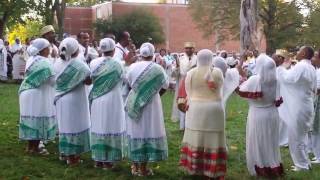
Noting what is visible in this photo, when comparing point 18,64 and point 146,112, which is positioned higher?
point 18,64

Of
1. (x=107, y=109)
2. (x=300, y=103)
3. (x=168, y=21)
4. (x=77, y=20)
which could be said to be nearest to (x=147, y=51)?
(x=107, y=109)

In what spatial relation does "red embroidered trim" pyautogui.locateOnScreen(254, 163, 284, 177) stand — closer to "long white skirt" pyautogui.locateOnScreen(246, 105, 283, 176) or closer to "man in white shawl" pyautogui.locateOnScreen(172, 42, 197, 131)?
"long white skirt" pyautogui.locateOnScreen(246, 105, 283, 176)

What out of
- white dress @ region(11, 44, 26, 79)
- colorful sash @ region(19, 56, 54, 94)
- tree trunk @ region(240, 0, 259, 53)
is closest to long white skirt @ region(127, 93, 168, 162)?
colorful sash @ region(19, 56, 54, 94)

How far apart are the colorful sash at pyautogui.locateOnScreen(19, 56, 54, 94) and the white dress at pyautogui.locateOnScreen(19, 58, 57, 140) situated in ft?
0.25

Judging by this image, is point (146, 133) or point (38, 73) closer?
point (146, 133)

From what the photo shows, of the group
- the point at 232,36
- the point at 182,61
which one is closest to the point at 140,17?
the point at 232,36

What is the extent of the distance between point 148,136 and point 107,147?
2.55 feet

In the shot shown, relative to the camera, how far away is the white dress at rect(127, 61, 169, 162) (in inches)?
332

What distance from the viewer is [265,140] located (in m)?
8.51

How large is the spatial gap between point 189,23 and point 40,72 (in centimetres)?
4674

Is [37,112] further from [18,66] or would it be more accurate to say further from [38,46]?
[18,66]

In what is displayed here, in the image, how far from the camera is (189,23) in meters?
55.7

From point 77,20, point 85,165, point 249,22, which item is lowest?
point 85,165

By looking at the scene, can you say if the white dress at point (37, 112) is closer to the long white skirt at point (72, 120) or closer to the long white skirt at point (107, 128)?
the long white skirt at point (72, 120)
